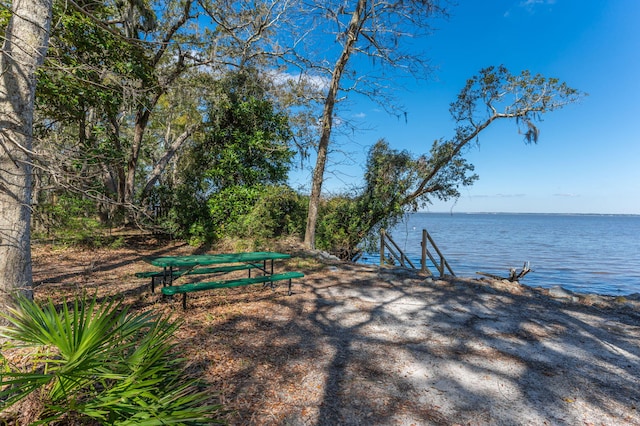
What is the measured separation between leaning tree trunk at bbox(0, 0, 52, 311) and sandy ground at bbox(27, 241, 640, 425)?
1804 millimetres

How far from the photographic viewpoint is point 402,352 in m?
3.87

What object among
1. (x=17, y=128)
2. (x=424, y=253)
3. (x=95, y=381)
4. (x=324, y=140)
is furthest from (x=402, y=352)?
(x=324, y=140)

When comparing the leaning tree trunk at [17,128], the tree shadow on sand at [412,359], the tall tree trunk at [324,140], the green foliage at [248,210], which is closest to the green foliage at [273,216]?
the green foliage at [248,210]

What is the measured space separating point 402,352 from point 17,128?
5122mm

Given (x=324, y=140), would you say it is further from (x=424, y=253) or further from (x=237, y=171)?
(x=424, y=253)

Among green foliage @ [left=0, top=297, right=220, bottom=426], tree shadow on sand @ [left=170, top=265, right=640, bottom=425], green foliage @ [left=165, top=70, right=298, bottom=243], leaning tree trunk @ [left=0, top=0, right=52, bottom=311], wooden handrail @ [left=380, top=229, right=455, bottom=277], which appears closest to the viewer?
green foliage @ [left=0, top=297, right=220, bottom=426]

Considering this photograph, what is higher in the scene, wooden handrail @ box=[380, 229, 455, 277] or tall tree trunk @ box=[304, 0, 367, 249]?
tall tree trunk @ box=[304, 0, 367, 249]

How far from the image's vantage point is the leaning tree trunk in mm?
3330


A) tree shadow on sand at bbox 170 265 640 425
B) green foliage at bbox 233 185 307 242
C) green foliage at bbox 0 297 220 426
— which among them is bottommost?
tree shadow on sand at bbox 170 265 640 425

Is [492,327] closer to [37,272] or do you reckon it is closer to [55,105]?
[37,272]

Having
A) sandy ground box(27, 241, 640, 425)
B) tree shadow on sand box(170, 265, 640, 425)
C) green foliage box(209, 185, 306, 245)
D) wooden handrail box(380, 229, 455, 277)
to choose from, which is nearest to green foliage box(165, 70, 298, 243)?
green foliage box(209, 185, 306, 245)

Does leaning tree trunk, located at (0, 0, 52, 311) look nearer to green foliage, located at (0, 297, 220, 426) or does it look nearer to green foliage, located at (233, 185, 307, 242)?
green foliage, located at (0, 297, 220, 426)

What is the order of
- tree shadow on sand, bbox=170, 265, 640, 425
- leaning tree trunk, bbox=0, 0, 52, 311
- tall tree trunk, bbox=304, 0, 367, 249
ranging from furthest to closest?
tall tree trunk, bbox=304, 0, 367, 249 → leaning tree trunk, bbox=0, 0, 52, 311 → tree shadow on sand, bbox=170, 265, 640, 425

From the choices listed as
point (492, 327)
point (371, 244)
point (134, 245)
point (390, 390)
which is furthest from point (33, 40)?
point (371, 244)
